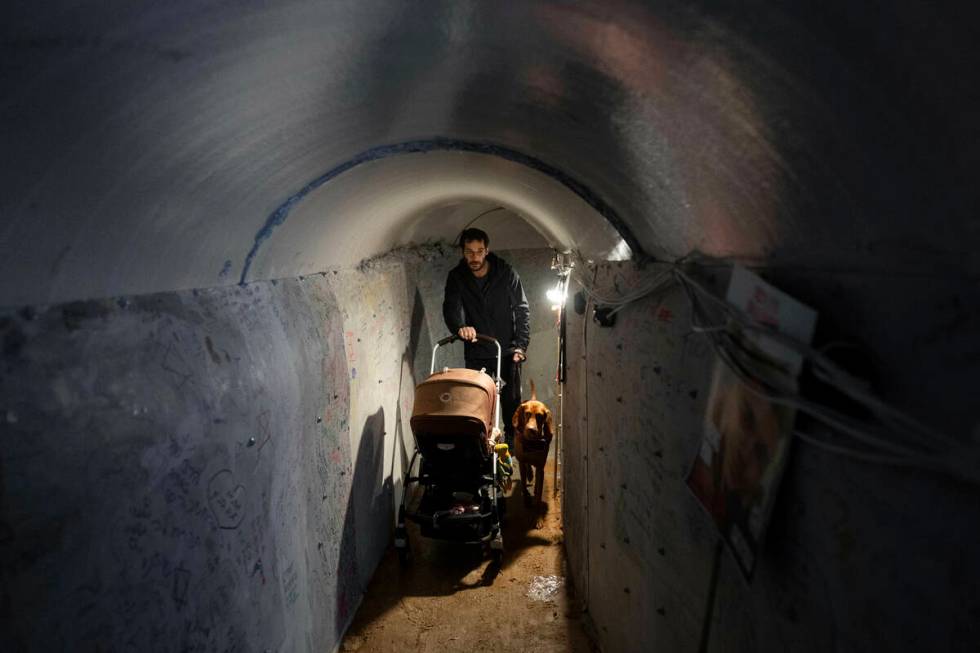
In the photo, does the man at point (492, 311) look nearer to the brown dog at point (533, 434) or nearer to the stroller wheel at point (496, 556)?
the brown dog at point (533, 434)

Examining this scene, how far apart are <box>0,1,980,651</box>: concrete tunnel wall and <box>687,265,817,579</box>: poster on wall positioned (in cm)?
5

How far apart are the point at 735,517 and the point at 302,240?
2718mm

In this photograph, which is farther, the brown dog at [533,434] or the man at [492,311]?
the man at [492,311]

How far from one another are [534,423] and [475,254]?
196 cm

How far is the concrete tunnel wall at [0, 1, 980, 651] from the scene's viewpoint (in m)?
0.86

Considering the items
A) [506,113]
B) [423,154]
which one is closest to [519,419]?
[423,154]

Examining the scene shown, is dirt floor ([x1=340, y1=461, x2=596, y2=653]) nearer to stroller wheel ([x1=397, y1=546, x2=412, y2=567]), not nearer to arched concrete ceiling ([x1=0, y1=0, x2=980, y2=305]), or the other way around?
stroller wheel ([x1=397, y1=546, x2=412, y2=567])

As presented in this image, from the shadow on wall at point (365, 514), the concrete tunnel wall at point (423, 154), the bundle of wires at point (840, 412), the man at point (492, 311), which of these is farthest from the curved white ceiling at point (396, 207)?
the shadow on wall at point (365, 514)

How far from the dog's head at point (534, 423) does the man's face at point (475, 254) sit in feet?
5.58

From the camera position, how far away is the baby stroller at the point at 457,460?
4559 mm

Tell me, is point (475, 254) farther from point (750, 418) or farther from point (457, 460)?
point (750, 418)

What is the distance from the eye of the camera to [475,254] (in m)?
6.23

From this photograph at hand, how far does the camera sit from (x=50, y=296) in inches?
59.7

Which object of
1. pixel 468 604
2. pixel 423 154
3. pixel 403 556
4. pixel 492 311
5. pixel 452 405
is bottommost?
pixel 468 604
